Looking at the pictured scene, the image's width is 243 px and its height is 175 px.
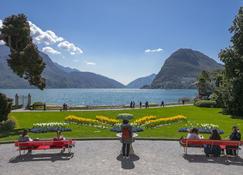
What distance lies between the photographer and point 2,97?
26.0m

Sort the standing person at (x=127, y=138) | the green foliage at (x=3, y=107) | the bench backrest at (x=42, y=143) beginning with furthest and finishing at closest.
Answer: the green foliage at (x=3, y=107) → the bench backrest at (x=42, y=143) → the standing person at (x=127, y=138)

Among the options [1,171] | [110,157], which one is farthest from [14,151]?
[110,157]

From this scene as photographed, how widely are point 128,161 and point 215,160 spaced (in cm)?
409

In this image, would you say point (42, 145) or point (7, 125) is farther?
point (7, 125)

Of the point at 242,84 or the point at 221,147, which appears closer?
the point at 221,147

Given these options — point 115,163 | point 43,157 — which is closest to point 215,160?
point 115,163

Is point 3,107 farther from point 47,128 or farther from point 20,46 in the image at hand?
point 20,46

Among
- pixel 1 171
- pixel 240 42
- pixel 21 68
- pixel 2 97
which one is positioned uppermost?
pixel 240 42

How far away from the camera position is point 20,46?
96.1 ft

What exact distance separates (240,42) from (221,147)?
29.8m

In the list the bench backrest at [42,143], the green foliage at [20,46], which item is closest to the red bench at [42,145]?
the bench backrest at [42,143]

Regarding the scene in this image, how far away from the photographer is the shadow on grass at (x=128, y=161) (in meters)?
14.5

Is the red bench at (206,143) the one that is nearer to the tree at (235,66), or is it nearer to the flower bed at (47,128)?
the flower bed at (47,128)

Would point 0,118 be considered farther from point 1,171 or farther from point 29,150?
point 1,171
